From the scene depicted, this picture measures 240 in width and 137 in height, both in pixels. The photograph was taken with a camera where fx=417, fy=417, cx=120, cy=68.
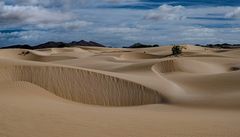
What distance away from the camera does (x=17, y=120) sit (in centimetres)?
852

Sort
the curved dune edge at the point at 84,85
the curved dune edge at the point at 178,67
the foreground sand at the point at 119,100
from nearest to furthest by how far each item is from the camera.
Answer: the foreground sand at the point at 119,100
the curved dune edge at the point at 84,85
the curved dune edge at the point at 178,67

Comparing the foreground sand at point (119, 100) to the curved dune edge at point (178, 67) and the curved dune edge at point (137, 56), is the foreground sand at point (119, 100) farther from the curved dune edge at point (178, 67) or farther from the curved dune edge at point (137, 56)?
the curved dune edge at point (137, 56)

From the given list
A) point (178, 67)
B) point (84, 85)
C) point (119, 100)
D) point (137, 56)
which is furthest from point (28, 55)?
point (119, 100)

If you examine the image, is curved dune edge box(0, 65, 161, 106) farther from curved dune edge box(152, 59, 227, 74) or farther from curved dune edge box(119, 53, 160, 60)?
curved dune edge box(119, 53, 160, 60)

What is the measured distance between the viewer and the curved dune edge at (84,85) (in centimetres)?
1834

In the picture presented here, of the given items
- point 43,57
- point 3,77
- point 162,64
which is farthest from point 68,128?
point 43,57

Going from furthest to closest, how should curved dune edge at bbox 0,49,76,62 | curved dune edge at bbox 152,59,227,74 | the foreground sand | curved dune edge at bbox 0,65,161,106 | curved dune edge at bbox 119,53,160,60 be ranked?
curved dune edge at bbox 119,53,160,60 → curved dune edge at bbox 0,49,76,62 → curved dune edge at bbox 152,59,227,74 → curved dune edge at bbox 0,65,161,106 → the foreground sand

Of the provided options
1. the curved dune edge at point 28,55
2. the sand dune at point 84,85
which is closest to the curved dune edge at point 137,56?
the curved dune edge at point 28,55

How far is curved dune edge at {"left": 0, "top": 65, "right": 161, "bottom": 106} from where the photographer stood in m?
18.3

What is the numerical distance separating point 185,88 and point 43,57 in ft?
134

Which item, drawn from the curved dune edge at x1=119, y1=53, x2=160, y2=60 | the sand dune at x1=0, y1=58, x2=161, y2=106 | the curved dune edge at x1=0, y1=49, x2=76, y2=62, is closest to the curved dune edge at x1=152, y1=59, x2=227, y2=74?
the sand dune at x1=0, y1=58, x2=161, y2=106

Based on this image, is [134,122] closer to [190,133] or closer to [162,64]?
[190,133]

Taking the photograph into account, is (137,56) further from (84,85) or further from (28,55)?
(84,85)

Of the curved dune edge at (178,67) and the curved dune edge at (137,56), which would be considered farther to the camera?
the curved dune edge at (137,56)
